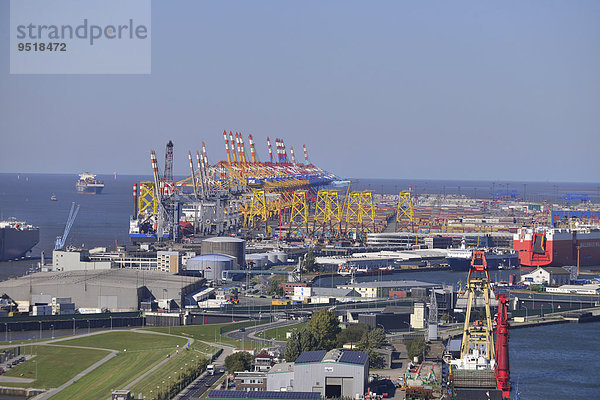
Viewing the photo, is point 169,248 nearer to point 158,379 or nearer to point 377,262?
point 377,262

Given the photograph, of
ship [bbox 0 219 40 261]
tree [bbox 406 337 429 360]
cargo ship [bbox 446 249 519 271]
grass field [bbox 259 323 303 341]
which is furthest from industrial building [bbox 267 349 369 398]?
ship [bbox 0 219 40 261]

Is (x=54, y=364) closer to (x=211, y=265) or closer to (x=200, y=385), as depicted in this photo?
(x=200, y=385)

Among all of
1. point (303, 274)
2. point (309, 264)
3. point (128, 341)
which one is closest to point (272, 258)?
point (309, 264)

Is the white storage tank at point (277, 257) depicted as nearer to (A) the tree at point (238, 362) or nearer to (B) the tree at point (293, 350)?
(B) the tree at point (293, 350)

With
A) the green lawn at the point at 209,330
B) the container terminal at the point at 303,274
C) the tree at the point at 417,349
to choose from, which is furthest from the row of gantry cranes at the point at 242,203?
the tree at the point at 417,349

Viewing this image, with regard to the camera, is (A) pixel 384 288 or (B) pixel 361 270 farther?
(B) pixel 361 270

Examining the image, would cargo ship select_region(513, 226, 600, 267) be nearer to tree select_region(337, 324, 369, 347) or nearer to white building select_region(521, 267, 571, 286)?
white building select_region(521, 267, 571, 286)
